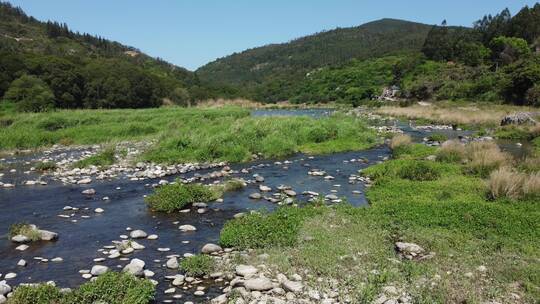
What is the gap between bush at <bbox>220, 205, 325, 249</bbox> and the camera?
11430 millimetres

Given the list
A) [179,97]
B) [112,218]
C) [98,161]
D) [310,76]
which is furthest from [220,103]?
[112,218]

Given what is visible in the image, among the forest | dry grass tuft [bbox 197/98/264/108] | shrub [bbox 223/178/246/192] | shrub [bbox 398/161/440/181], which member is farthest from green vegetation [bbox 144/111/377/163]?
dry grass tuft [bbox 197/98/264/108]

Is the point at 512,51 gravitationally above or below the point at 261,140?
above

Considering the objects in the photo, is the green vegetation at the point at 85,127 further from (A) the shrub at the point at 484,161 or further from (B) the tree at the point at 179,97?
(B) the tree at the point at 179,97

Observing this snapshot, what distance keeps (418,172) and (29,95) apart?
49656 mm

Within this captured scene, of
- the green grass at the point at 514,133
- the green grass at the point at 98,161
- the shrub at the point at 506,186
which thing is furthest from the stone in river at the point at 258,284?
the green grass at the point at 514,133

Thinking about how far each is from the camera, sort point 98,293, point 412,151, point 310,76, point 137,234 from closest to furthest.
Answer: point 98,293 → point 137,234 → point 412,151 → point 310,76

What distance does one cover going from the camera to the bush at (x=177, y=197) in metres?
15.1

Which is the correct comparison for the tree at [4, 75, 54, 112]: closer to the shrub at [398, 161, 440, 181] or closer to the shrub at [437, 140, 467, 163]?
the shrub at [398, 161, 440, 181]

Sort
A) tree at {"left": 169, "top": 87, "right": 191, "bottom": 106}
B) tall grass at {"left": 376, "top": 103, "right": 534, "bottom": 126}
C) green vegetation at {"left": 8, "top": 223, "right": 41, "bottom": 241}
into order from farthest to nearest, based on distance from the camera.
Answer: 1. tree at {"left": 169, "top": 87, "right": 191, "bottom": 106}
2. tall grass at {"left": 376, "top": 103, "right": 534, "bottom": 126}
3. green vegetation at {"left": 8, "top": 223, "right": 41, "bottom": 241}

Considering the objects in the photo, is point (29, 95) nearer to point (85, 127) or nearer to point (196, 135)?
point (85, 127)

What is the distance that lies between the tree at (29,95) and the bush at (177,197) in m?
39.6

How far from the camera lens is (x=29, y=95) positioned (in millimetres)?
51719

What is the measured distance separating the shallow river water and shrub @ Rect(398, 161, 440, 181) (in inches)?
87.9
